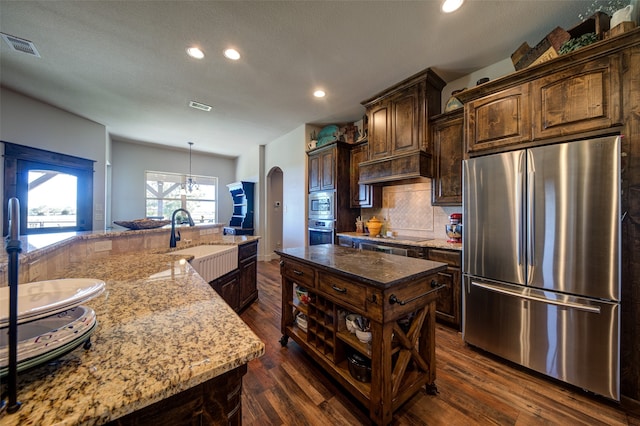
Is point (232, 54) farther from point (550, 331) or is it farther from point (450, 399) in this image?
point (550, 331)

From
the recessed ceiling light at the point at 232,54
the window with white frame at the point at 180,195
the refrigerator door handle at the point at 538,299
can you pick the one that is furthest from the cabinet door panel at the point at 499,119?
the window with white frame at the point at 180,195

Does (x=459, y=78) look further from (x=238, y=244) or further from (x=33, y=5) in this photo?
(x=33, y=5)

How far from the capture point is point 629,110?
1.56 m

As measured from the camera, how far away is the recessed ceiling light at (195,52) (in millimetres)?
2492

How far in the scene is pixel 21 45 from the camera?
244cm

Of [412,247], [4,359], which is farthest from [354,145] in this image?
[4,359]

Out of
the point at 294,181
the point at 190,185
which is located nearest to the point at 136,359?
the point at 294,181

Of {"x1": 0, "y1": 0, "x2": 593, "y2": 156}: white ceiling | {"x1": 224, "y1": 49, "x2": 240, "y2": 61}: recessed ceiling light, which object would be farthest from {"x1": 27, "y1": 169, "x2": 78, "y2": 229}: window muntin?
{"x1": 224, "y1": 49, "x2": 240, "y2": 61}: recessed ceiling light

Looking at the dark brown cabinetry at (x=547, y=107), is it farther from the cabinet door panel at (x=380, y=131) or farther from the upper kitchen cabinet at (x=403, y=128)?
the cabinet door panel at (x=380, y=131)

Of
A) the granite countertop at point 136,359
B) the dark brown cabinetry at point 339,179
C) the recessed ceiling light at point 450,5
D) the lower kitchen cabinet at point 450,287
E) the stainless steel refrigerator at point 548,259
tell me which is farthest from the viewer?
the dark brown cabinetry at point 339,179

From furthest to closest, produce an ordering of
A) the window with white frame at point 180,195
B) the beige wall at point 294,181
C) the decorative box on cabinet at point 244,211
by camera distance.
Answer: the window with white frame at point 180,195
the decorative box on cabinet at point 244,211
the beige wall at point 294,181

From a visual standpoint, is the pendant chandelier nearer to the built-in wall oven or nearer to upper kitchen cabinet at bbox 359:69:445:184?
the built-in wall oven

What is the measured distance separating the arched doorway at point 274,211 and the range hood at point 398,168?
2942mm

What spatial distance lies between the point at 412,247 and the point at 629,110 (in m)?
1.86
